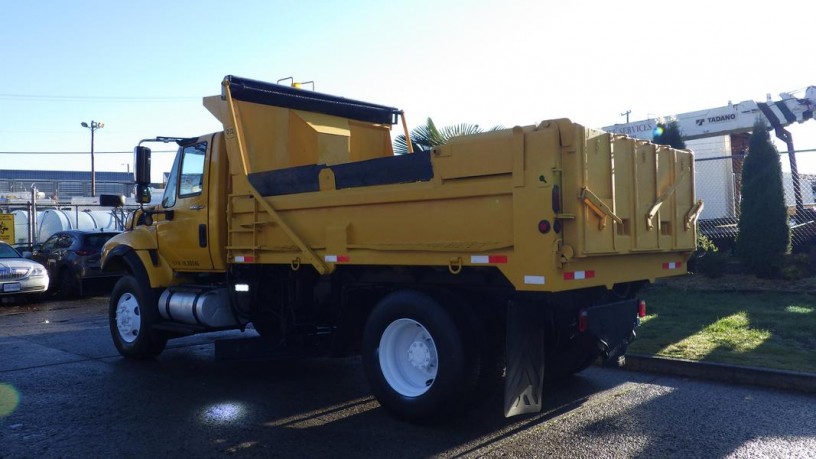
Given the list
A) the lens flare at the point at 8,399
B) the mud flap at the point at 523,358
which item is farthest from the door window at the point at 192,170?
the mud flap at the point at 523,358

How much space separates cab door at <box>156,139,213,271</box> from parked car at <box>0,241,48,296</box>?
27.2 feet

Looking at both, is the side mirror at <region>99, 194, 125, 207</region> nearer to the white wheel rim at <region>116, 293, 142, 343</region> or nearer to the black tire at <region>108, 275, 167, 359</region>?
the black tire at <region>108, 275, 167, 359</region>

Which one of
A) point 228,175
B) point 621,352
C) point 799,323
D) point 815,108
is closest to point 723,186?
point 815,108

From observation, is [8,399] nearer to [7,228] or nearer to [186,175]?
[186,175]

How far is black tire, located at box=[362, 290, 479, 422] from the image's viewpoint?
525cm

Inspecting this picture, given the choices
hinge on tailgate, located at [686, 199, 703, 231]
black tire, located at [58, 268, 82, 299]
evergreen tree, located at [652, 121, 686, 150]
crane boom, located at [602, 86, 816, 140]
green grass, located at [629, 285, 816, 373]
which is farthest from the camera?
crane boom, located at [602, 86, 816, 140]

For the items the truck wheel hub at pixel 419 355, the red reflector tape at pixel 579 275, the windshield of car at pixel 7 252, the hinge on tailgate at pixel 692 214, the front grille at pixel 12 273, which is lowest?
the truck wheel hub at pixel 419 355

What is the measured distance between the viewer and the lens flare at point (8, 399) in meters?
6.15

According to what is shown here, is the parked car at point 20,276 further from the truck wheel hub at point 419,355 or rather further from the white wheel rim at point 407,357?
the truck wheel hub at point 419,355

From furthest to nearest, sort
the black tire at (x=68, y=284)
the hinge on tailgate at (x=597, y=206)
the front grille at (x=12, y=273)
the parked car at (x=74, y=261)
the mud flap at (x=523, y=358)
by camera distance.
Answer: the black tire at (x=68, y=284) < the parked car at (x=74, y=261) < the front grille at (x=12, y=273) < the mud flap at (x=523, y=358) < the hinge on tailgate at (x=597, y=206)

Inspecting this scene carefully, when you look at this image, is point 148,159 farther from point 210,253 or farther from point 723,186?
point 723,186

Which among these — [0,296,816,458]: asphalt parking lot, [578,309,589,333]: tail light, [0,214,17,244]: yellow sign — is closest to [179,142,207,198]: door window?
[0,296,816,458]: asphalt parking lot

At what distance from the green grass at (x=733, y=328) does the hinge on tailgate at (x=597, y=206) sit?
3185mm

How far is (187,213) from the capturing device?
805 cm
